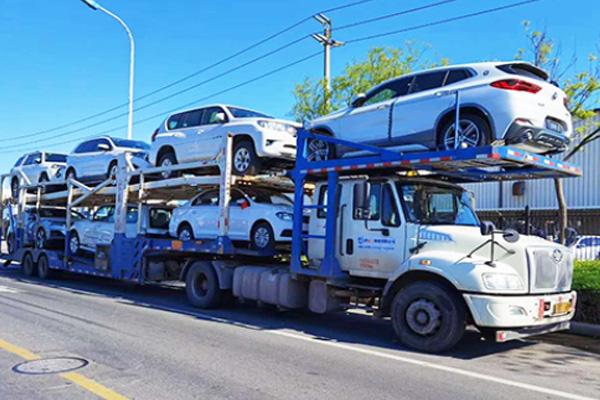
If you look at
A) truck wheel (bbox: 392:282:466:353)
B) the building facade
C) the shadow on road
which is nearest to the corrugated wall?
the building facade

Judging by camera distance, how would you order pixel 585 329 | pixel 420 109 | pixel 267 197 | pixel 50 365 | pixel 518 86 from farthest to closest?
1. pixel 267 197
2. pixel 585 329
3. pixel 420 109
4. pixel 518 86
5. pixel 50 365

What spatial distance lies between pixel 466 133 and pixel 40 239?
13.0 m

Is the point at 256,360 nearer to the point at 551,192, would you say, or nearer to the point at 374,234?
the point at 374,234

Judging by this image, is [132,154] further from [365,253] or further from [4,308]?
[365,253]

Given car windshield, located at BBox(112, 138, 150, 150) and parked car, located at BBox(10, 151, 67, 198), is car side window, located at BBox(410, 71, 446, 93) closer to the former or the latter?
car windshield, located at BBox(112, 138, 150, 150)

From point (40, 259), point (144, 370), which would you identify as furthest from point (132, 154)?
point (144, 370)

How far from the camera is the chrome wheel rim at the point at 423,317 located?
264 inches

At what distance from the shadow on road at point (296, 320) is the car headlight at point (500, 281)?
97cm

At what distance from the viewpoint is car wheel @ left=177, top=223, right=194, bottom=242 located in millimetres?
11009

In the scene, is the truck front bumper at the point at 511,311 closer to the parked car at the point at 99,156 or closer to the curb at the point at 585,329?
the curb at the point at 585,329

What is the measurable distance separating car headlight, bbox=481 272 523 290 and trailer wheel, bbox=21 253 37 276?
44.3ft

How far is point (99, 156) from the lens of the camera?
46.4 ft

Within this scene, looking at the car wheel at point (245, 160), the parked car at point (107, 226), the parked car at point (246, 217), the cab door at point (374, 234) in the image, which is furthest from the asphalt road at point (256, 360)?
the parked car at point (107, 226)

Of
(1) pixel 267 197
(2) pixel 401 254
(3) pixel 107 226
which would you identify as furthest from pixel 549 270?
(3) pixel 107 226
